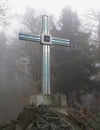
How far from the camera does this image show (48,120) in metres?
10.1

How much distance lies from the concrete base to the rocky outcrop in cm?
42

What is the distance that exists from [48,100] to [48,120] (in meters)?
1.35

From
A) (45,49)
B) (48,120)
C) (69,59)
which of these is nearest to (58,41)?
(45,49)

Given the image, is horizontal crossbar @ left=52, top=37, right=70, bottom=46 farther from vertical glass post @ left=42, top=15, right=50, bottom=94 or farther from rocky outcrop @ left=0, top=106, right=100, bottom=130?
rocky outcrop @ left=0, top=106, right=100, bottom=130

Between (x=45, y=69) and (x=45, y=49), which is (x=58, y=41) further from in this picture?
(x=45, y=69)

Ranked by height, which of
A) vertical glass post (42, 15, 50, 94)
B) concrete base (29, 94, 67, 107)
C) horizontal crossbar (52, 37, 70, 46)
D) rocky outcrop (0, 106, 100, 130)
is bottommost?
rocky outcrop (0, 106, 100, 130)

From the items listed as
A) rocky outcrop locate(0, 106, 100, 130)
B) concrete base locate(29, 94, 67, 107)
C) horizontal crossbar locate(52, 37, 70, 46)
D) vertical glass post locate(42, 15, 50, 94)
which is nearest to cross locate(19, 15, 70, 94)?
vertical glass post locate(42, 15, 50, 94)

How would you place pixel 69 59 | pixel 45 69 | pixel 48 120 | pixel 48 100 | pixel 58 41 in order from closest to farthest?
pixel 48 120 → pixel 48 100 → pixel 45 69 → pixel 58 41 → pixel 69 59

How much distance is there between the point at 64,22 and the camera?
1057 inches

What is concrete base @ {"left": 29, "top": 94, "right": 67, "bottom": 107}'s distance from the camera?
1130 centimetres

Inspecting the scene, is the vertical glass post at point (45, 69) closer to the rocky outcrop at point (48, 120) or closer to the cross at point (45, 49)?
the cross at point (45, 49)

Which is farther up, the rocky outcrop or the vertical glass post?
the vertical glass post

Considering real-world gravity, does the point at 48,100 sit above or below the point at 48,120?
above

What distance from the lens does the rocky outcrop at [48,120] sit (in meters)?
9.91
